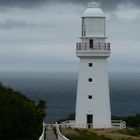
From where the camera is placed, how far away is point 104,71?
47000 mm

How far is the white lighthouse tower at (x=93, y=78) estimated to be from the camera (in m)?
46.6

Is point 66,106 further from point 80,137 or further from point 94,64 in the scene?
point 80,137

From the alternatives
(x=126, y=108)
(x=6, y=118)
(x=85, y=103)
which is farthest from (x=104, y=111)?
(x=126, y=108)

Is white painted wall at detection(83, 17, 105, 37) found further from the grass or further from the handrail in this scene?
the grass

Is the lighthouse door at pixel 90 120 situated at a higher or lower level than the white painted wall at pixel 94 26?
lower

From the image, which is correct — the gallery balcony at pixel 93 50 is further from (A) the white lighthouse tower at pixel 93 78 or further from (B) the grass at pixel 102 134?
(B) the grass at pixel 102 134

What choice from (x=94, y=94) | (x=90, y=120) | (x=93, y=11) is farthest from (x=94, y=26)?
(x=90, y=120)

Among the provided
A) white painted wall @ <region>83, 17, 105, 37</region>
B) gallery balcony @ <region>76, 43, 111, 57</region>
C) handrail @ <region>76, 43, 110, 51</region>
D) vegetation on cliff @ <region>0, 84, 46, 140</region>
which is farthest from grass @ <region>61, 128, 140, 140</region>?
white painted wall @ <region>83, 17, 105, 37</region>

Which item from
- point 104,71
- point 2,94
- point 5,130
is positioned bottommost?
point 5,130

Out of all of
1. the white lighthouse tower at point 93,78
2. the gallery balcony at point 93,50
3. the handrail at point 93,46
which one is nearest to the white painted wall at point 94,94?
the white lighthouse tower at point 93,78

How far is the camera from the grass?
37572mm

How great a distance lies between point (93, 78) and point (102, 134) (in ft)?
19.5

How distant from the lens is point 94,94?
4659 cm

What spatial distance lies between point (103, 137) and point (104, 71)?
27.7 ft
